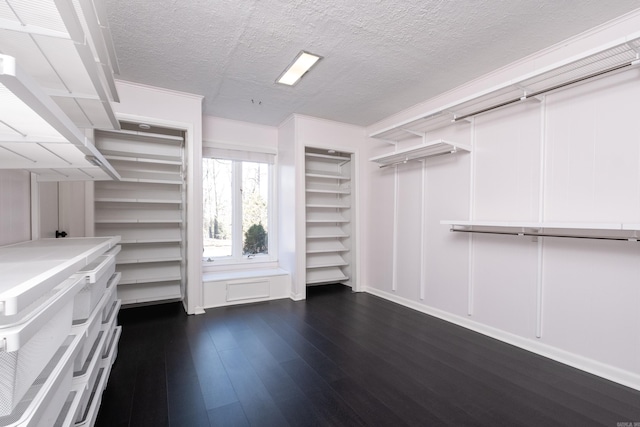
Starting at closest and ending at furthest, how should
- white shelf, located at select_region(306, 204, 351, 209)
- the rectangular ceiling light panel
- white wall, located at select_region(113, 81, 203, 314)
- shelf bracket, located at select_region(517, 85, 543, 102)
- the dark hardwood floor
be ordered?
the rectangular ceiling light panel
the dark hardwood floor
shelf bracket, located at select_region(517, 85, 543, 102)
white wall, located at select_region(113, 81, 203, 314)
white shelf, located at select_region(306, 204, 351, 209)

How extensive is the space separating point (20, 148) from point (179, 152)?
297 cm

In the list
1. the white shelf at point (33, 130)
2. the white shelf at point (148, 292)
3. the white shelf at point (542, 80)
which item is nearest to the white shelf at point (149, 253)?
the white shelf at point (148, 292)

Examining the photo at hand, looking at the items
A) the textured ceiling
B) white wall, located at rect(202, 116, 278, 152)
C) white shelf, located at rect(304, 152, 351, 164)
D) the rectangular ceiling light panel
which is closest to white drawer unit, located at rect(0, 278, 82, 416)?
the rectangular ceiling light panel

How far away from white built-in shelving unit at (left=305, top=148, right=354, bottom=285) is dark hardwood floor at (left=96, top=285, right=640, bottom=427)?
4.99 feet

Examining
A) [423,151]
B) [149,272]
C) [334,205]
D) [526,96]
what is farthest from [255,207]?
[526,96]

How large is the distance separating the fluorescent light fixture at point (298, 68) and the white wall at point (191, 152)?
1.13 metres

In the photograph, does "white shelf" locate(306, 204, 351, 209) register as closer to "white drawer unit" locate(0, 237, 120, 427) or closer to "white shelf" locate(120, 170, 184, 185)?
"white shelf" locate(120, 170, 184, 185)


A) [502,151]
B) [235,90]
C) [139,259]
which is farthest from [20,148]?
[502,151]

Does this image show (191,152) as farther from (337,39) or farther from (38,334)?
(38,334)

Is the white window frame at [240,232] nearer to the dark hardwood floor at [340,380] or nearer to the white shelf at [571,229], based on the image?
the dark hardwood floor at [340,380]

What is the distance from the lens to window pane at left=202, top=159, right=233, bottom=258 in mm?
4242

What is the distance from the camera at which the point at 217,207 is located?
14.1ft

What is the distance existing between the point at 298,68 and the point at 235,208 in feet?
7.62

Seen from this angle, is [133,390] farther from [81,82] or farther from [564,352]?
[564,352]
